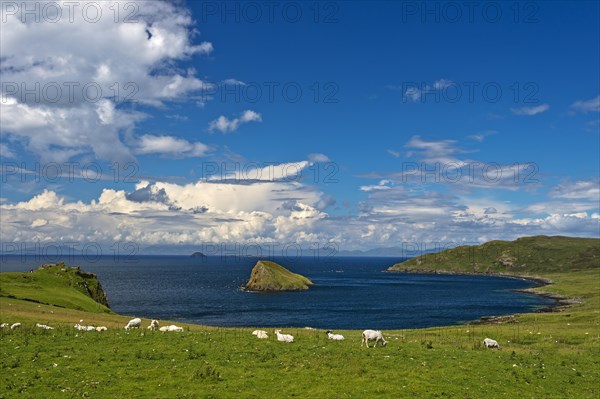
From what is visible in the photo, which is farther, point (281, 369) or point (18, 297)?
point (18, 297)

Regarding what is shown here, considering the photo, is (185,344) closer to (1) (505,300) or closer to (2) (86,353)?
(2) (86,353)

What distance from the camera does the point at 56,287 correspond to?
91375 mm

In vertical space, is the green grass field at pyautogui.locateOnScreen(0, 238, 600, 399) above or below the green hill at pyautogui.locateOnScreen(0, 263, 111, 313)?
above

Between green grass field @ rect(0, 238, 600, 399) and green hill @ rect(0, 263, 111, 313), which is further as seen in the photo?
green hill @ rect(0, 263, 111, 313)

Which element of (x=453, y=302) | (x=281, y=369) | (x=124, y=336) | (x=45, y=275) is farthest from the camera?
(x=453, y=302)

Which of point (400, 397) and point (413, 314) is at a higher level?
point (400, 397)

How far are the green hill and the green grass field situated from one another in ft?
156

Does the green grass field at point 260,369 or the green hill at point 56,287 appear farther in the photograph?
the green hill at point 56,287

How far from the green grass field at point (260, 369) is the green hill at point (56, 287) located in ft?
156

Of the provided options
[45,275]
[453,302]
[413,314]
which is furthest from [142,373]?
[453,302]

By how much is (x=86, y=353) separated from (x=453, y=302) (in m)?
164

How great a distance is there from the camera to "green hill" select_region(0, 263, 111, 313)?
78062 millimetres

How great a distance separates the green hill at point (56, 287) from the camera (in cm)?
7806

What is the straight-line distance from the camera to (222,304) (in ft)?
515
